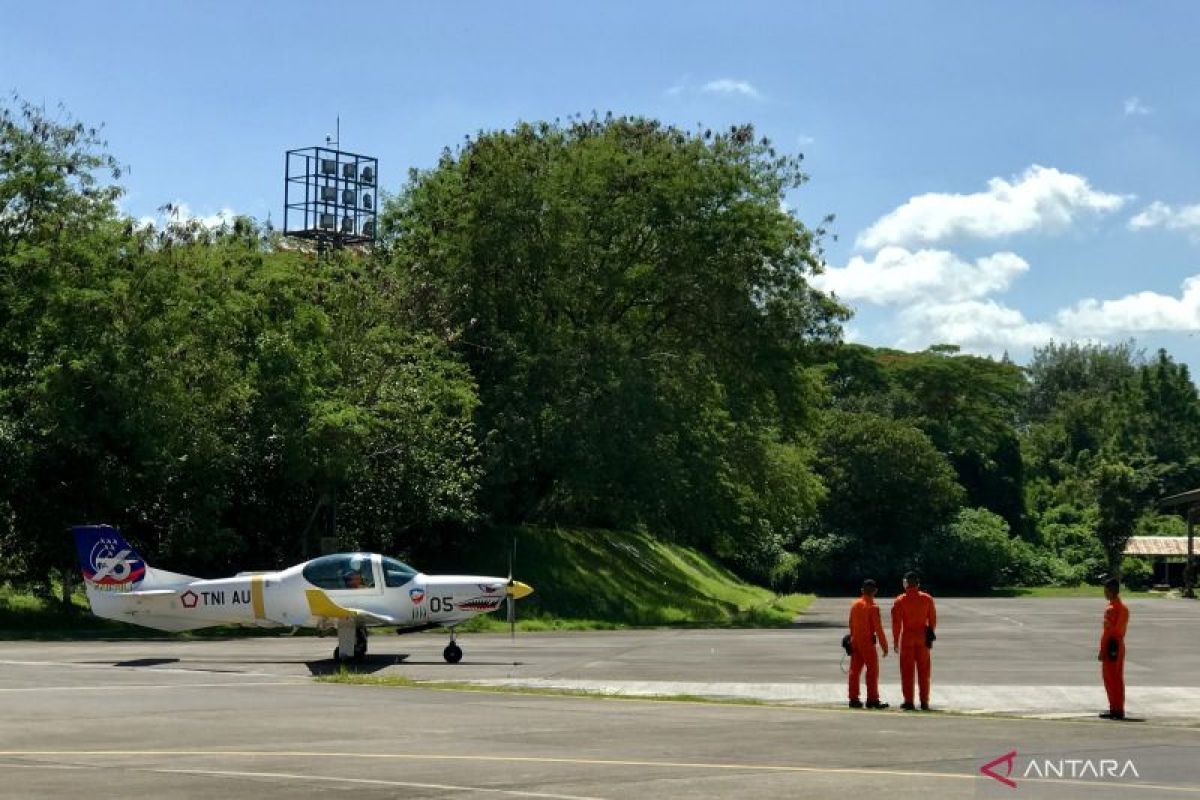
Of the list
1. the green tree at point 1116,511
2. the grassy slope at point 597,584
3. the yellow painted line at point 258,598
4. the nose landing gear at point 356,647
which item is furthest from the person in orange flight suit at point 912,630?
the green tree at point 1116,511

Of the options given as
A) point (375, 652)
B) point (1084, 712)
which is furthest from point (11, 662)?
point (1084, 712)

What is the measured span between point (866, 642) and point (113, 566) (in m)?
17.0

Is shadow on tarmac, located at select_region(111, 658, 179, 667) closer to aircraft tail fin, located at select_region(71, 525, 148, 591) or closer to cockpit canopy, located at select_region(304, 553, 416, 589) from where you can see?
aircraft tail fin, located at select_region(71, 525, 148, 591)

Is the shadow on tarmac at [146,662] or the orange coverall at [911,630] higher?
the orange coverall at [911,630]

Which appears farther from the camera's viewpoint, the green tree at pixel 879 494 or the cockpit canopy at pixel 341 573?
the green tree at pixel 879 494

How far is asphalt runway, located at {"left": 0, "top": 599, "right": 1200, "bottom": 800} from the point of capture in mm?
12367

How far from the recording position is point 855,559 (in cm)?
8194

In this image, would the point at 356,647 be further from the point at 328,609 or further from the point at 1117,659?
the point at 1117,659

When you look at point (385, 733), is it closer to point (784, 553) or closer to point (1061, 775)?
point (1061, 775)

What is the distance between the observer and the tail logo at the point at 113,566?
30859 millimetres

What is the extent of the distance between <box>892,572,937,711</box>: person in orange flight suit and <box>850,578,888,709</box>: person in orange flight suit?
0.83 ft

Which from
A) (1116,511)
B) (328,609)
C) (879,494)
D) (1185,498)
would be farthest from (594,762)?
(1116,511)

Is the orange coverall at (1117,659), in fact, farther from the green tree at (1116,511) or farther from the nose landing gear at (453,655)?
the green tree at (1116,511)

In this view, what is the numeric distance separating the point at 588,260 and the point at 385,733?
1460 inches
